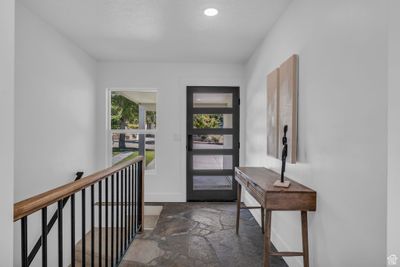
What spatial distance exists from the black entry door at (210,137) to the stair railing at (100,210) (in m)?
1.52

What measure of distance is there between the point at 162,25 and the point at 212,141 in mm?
2228

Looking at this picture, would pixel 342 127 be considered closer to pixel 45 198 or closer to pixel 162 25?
pixel 45 198

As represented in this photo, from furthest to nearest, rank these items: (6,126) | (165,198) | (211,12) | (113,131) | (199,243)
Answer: (113,131), (165,198), (199,243), (211,12), (6,126)

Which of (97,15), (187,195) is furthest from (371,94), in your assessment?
(187,195)

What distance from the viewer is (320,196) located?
185 centimetres

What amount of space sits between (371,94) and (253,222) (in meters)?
2.65

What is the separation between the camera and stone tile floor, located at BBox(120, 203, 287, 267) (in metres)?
2.54

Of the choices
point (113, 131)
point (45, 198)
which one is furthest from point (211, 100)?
point (45, 198)

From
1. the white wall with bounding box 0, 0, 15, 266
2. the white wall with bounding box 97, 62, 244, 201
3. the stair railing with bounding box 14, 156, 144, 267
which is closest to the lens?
the white wall with bounding box 0, 0, 15, 266

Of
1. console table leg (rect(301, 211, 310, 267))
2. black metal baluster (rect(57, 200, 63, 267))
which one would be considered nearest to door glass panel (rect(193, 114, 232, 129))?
console table leg (rect(301, 211, 310, 267))

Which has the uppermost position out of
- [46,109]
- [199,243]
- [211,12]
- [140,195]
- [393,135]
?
[211,12]

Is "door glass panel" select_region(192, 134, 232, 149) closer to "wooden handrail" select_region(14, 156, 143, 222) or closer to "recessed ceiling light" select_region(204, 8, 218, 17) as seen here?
"recessed ceiling light" select_region(204, 8, 218, 17)

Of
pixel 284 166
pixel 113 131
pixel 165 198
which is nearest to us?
pixel 284 166

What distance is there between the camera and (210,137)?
460 cm
